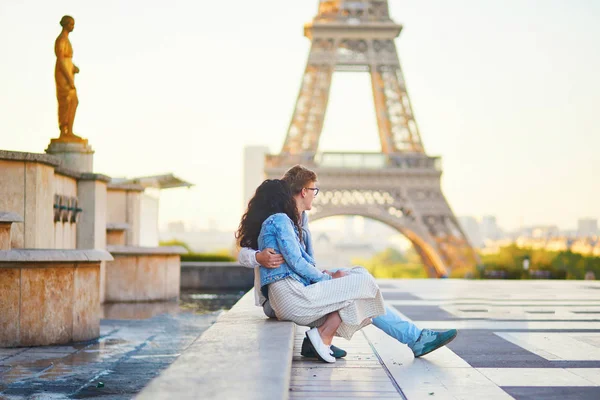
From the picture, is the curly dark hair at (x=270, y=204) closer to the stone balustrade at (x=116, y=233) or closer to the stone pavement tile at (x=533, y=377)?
the stone pavement tile at (x=533, y=377)

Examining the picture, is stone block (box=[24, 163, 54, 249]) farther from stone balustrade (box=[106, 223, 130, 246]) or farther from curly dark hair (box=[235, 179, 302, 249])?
curly dark hair (box=[235, 179, 302, 249])

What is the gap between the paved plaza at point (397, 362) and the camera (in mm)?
4828

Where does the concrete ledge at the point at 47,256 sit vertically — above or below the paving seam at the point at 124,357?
above

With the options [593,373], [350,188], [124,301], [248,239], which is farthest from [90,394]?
[350,188]

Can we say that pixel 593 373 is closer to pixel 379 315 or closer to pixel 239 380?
pixel 379 315

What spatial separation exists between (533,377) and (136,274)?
8062mm

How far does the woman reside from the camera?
5.46m

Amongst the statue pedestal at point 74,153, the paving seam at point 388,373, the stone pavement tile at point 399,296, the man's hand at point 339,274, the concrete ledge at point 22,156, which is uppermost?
the statue pedestal at point 74,153

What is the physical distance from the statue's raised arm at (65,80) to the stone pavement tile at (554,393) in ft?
29.8

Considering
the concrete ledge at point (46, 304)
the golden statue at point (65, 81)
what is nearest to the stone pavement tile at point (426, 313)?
the concrete ledge at point (46, 304)

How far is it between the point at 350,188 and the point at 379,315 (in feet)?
106

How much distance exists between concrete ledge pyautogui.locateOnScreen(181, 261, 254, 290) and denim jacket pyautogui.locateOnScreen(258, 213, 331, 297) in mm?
9548

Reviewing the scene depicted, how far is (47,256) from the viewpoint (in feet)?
24.2

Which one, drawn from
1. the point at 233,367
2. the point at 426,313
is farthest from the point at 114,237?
the point at 233,367
